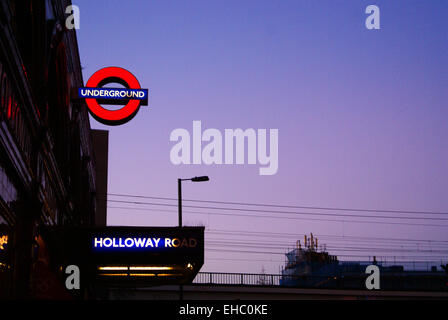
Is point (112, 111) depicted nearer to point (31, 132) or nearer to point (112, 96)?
point (112, 96)

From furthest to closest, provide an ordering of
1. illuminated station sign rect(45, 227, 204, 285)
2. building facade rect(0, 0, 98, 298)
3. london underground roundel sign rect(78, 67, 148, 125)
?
london underground roundel sign rect(78, 67, 148, 125) < illuminated station sign rect(45, 227, 204, 285) < building facade rect(0, 0, 98, 298)

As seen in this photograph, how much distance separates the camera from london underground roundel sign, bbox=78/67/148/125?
834 inches

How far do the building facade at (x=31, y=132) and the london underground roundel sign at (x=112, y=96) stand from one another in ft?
2.27

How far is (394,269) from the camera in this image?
10506 cm

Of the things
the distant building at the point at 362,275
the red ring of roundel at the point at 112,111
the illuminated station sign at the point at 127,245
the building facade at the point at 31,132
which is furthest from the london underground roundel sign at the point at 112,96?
the distant building at the point at 362,275

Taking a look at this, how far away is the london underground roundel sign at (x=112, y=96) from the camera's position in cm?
2117

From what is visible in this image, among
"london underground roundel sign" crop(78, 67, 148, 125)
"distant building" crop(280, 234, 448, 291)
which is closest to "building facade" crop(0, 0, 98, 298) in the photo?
"london underground roundel sign" crop(78, 67, 148, 125)

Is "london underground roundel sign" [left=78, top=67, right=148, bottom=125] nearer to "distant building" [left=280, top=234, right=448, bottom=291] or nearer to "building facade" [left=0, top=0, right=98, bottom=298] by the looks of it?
"building facade" [left=0, top=0, right=98, bottom=298]

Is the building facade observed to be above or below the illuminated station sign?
above

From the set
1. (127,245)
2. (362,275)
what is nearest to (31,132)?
(127,245)

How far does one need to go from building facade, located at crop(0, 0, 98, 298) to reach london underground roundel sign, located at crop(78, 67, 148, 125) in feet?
2.27

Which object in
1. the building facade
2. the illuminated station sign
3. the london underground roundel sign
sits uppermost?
the london underground roundel sign

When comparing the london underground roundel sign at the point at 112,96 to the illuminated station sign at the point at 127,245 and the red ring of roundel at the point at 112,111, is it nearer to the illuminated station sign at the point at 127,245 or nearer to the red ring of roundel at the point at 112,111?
the red ring of roundel at the point at 112,111
